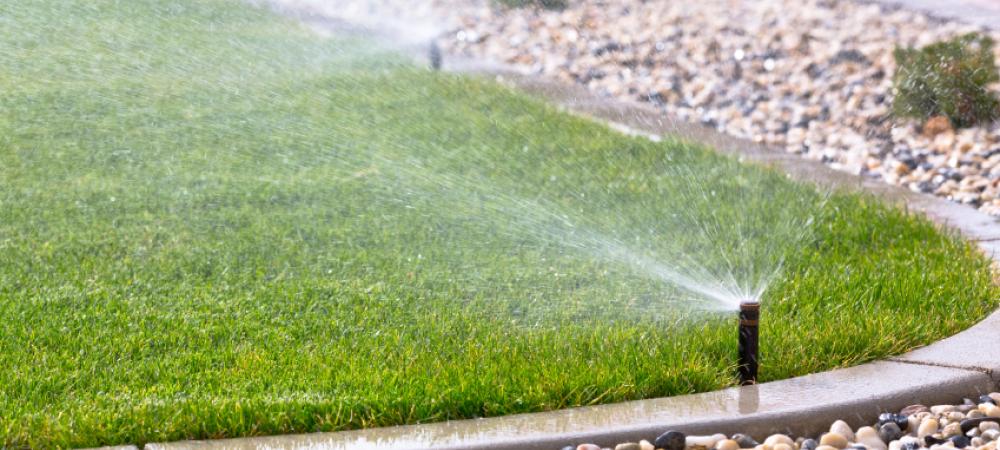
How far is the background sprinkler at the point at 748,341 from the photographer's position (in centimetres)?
330

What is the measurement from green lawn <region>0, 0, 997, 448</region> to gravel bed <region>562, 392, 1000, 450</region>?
0.28 metres

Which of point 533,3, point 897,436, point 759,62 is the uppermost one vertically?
point 897,436

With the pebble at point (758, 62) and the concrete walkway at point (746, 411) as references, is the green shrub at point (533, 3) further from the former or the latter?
the concrete walkway at point (746, 411)

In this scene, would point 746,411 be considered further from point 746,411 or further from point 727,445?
point 727,445

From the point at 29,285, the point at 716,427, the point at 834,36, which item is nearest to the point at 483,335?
the point at 716,427

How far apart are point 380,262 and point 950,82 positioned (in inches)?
146

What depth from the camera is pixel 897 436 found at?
3146mm

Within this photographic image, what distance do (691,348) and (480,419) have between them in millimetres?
718

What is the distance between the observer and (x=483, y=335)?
12.3 ft

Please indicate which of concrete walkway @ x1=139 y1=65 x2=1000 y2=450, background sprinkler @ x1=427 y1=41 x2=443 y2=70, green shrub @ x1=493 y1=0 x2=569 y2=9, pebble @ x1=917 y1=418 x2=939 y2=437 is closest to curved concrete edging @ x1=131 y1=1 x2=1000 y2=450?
concrete walkway @ x1=139 y1=65 x2=1000 y2=450

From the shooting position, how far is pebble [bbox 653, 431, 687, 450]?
3.02m

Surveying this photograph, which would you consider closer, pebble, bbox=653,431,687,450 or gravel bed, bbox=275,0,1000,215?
pebble, bbox=653,431,687,450

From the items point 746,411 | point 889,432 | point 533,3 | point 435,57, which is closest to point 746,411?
point 746,411

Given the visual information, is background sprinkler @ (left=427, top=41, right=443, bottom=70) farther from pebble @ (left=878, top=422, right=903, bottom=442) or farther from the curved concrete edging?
pebble @ (left=878, top=422, right=903, bottom=442)
